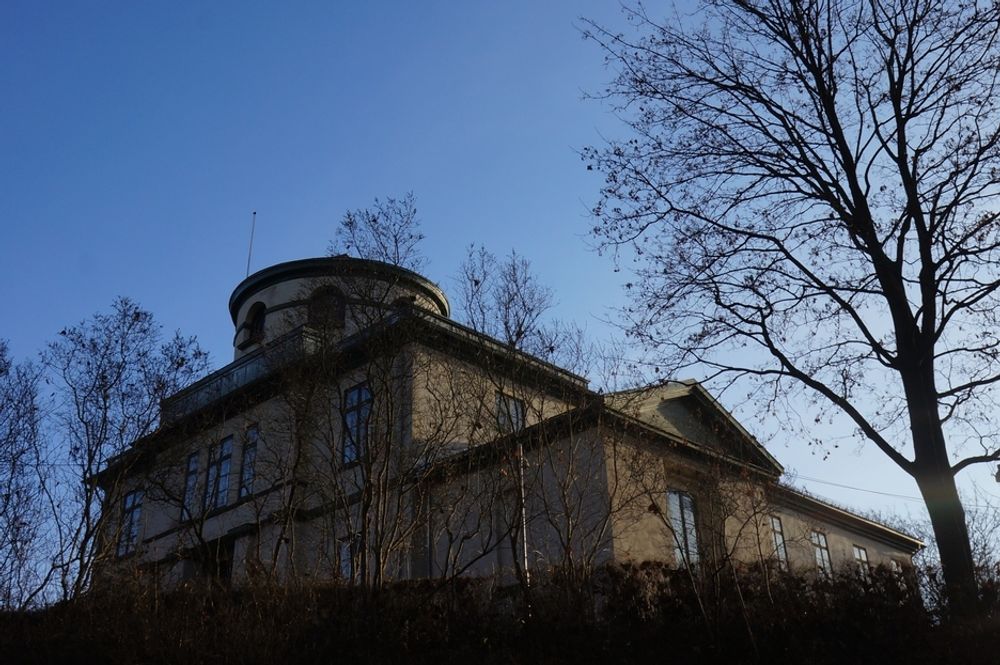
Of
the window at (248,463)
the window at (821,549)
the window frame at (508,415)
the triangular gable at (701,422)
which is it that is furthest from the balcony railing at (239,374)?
the window at (821,549)

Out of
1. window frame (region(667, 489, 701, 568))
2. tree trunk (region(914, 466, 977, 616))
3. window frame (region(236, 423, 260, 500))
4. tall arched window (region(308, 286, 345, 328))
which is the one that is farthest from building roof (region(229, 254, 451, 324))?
Answer: tree trunk (region(914, 466, 977, 616))

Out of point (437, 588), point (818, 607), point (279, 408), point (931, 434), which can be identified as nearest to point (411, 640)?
point (437, 588)

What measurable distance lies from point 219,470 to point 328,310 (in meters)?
9.60

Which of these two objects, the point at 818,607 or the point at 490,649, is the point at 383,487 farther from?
the point at 818,607

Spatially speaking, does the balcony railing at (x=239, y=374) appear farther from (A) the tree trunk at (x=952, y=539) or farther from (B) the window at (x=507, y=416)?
(A) the tree trunk at (x=952, y=539)

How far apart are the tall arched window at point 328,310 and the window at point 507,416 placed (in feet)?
11.3

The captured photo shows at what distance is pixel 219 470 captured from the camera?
82.0 feet

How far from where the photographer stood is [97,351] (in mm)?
18438

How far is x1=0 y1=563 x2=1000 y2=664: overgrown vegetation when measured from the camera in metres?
11.3

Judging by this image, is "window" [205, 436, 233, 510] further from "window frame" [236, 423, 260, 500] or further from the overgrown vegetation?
the overgrown vegetation

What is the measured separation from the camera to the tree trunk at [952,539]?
408 inches

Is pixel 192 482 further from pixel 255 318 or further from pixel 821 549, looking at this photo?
pixel 821 549

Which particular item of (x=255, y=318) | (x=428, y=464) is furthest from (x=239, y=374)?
(x=428, y=464)

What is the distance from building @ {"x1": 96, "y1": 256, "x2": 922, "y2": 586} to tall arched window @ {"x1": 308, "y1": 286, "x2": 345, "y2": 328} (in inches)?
2.2
